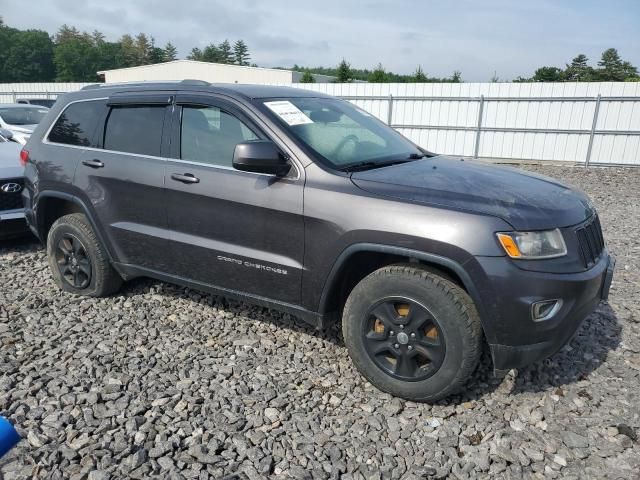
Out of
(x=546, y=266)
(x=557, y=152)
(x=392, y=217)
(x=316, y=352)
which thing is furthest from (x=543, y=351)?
(x=557, y=152)

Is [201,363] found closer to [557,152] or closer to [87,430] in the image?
[87,430]

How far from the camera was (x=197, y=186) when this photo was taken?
3.37m

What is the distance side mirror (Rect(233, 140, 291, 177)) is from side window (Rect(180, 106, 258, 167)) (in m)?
0.30

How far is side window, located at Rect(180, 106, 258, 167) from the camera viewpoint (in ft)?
11.0

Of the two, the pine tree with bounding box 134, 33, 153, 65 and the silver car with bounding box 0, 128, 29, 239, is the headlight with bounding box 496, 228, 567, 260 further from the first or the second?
the pine tree with bounding box 134, 33, 153, 65

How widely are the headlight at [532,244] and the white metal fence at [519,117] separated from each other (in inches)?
519

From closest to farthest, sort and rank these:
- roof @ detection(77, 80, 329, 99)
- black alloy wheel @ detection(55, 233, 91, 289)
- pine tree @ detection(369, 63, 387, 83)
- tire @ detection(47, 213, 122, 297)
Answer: roof @ detection(77, 80, 329, 99)
tire @ detection(47, 213, 122, 297)
black alloy wheel @ detection(55, 233, 91, 289)
pine tree @ detection(369, 63, 387, 83)

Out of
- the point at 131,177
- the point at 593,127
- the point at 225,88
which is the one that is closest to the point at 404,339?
the point at 225,88

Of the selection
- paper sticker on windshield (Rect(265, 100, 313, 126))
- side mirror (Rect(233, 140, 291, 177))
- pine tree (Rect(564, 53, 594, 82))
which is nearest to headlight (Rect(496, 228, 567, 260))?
side mirror (Rect(233, 140, 291, 177))

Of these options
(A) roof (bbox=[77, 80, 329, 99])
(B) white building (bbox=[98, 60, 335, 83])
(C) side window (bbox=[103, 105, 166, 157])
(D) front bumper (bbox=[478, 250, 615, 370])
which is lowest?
(D) front bumper (bbox=[478, 250, 615, 370])

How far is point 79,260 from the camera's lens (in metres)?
4.32

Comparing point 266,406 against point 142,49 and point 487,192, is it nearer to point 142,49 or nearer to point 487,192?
point 487,192

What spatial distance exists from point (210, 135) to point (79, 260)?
1.82m

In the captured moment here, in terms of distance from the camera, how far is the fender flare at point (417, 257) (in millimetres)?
2564
